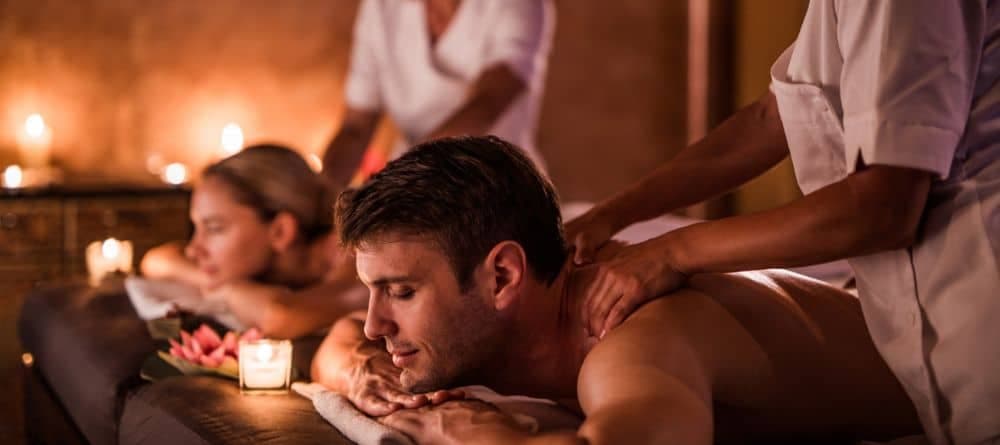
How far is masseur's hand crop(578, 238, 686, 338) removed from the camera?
146cm

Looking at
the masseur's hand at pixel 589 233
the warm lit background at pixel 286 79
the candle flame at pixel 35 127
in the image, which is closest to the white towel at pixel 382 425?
the masseur's hand at pixel 589 233

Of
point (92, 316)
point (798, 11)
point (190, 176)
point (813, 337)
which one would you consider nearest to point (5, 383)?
point (92, 316)

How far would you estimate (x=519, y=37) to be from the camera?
133 inches

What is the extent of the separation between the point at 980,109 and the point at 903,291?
0.66ft

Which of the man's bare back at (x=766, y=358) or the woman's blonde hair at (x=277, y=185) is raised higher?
the man's bare back at (x=766, y=358)

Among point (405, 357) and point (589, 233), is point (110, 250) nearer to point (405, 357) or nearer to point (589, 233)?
point (589, 233)

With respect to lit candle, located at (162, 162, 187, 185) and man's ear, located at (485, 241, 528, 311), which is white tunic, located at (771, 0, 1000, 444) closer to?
man's ear, located at (485, 241, 528, 311)

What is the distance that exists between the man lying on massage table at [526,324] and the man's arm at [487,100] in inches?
65.9

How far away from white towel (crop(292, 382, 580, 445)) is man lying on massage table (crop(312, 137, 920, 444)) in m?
0.02

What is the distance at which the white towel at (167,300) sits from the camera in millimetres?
2441

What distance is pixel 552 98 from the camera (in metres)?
5.64

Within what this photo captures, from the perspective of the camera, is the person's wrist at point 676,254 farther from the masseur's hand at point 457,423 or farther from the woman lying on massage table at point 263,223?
the woman lying on massage table at point 263,223

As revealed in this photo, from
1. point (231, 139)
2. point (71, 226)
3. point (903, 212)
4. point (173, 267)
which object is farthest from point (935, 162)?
point (71, 226)

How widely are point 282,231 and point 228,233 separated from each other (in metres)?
0.10
